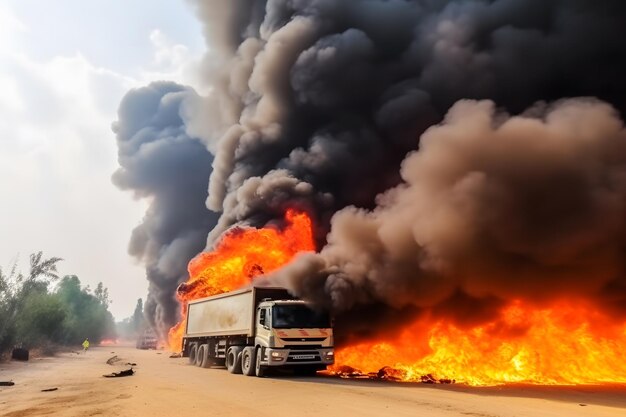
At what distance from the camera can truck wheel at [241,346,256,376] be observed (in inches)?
709

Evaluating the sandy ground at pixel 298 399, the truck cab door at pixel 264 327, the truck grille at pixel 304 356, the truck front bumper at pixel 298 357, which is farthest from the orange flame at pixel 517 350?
the truck cab door at pixel 264 327

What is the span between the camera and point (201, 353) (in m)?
24.0

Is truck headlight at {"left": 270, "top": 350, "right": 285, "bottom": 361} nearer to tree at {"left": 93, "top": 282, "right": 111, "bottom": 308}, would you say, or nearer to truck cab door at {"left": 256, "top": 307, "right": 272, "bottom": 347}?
truck cab door at {"left": 256, "top": 307, "right": 272, "bottom": 347}

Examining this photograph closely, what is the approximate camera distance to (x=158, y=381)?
1577 cm

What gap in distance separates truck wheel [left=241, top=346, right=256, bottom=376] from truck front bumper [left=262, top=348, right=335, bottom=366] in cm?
123

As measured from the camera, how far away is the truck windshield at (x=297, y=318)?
56.5 feet

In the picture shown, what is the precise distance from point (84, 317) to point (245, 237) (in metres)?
72.4

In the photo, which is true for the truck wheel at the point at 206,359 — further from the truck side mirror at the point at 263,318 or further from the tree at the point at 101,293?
the tree at the point at 101,293

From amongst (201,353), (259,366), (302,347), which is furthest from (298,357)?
(201,353)

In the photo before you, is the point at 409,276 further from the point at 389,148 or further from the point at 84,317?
the point at 84,317

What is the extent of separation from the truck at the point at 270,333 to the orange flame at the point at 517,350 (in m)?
2.63

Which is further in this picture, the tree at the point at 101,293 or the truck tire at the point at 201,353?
the tree at the point at 101,293

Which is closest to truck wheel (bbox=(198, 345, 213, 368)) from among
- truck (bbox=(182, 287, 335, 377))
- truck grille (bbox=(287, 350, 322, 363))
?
truck (bbox=(182, 287, 335, 377))

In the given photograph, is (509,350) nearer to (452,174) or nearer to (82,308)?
(452,174)
